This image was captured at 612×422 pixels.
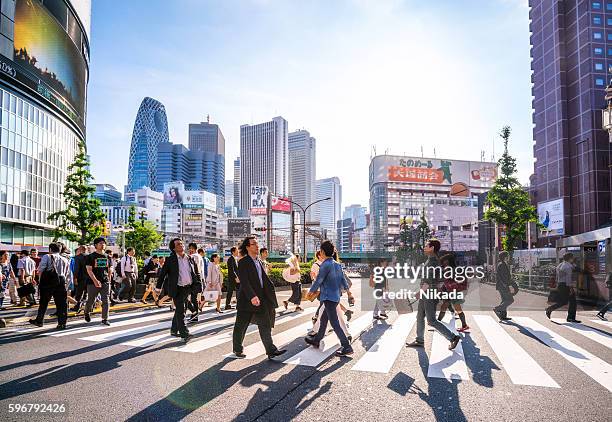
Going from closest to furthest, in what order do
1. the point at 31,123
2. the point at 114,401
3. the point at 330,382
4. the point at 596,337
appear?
the point at 114,401 < the point at 330,382 < the point at 596,337 < the point at 31,123

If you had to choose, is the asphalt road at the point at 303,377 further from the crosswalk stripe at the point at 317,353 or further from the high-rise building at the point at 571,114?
the high-rise building at the point at 571,114

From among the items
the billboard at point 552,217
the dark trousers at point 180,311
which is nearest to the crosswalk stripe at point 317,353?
the dark trousers at point 180,311

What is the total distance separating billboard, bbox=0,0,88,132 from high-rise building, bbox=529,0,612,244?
186 feet

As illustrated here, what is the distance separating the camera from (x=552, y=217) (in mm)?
49062

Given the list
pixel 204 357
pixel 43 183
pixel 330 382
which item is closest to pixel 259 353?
pixel 204 357

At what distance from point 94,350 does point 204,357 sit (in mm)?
1895

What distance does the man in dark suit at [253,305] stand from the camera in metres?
6.45

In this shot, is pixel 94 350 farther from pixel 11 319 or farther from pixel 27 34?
pixel 27 34

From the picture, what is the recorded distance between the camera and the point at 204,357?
21.4 ft

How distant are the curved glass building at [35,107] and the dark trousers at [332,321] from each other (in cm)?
4122

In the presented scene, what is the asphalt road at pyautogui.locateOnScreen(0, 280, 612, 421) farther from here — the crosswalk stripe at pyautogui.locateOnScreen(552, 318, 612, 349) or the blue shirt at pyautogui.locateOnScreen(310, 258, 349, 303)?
the blue shirt at pyautogui.locateOnScreen(310, 258, 349, 303)

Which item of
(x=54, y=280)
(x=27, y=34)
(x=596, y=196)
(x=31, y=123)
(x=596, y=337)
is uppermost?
(x=27, y=34)

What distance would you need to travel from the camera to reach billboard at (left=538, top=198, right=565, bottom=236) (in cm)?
4766

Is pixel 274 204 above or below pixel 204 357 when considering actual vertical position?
above
